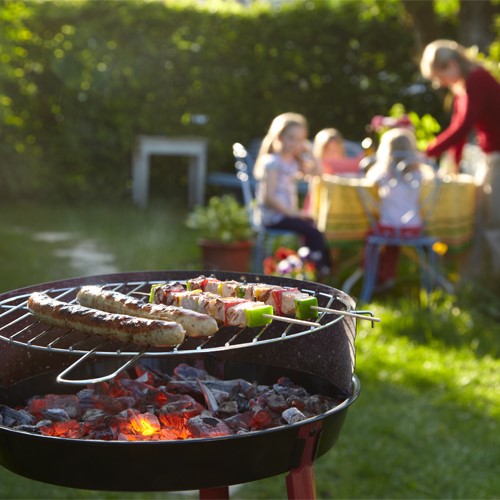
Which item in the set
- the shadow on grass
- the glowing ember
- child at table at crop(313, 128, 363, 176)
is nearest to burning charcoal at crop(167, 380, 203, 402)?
the glowing ember

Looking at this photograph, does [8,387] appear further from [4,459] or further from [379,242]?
[379,242]

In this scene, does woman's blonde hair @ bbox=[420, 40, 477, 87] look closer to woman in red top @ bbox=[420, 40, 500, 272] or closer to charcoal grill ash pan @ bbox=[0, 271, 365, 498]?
woman in red top @ bbox=[420, 40, 500, 272]

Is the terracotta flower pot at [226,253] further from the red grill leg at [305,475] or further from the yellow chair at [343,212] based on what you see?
the red grill leg at [305,475]

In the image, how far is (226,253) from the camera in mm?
6293

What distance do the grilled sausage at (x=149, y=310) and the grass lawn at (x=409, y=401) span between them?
157 cm

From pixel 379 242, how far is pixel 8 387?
3.77 m

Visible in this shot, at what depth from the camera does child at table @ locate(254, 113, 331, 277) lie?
5.71 m

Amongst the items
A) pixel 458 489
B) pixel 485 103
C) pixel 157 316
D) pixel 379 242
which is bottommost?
pixel 458 489

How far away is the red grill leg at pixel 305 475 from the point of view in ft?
5.80

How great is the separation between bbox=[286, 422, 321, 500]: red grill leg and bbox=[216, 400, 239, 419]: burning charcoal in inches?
8.8

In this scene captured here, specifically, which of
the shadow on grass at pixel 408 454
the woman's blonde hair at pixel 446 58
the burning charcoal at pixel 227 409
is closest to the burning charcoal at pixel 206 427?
the burning charcoal at pixel 227 409

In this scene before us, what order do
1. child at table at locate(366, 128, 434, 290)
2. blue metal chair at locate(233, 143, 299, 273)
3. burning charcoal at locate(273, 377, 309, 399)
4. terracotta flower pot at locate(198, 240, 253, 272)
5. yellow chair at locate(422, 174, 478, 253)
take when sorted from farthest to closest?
terracotta flower pot at locate(198, 240, 253, 272)
blue metal chair at locate(233, 143, 299, 273)
yellow chair at locate(422, 174, 478, 253)
child at table at locate(366, 128, 434, 290)
burning charcoal at locate(273, 377, 309, 399)

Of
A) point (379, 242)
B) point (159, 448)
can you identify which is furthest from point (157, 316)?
point (379, 242)

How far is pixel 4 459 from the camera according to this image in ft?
5.79
